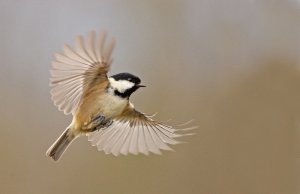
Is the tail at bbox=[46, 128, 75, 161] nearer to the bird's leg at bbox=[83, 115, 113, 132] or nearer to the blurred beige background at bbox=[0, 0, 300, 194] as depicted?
the bird's leg at bbox=[83, 115, 113, 132]

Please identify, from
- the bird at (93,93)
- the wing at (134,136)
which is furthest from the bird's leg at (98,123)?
the wing at (134,136)

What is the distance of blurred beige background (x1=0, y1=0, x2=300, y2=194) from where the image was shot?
86.0 inches

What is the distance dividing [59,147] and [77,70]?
0.66 feet

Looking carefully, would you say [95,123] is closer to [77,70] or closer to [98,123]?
[98,123]

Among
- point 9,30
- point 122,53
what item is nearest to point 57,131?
point 122,53

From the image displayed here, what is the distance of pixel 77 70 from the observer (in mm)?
1097

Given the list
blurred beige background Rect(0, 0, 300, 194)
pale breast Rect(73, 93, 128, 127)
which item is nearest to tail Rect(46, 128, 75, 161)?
pale breast Rect(73, 93, 128, 127)

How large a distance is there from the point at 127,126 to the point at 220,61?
126cm

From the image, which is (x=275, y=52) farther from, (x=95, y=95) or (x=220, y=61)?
(x=95, y=95)

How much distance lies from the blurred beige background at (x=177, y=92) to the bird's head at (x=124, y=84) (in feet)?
3.28

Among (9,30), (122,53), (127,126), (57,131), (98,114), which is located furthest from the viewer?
(9,30)

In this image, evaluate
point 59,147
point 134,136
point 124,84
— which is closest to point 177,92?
point 134,136

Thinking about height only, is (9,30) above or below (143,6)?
below

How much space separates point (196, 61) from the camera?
2.48 m
